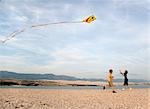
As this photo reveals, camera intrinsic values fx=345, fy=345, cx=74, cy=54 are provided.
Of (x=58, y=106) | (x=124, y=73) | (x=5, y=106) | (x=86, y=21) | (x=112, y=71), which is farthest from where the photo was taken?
(x=124, y=73)

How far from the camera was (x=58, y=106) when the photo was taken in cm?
1638

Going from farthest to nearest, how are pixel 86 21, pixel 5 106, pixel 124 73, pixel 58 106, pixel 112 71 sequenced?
pixel 124 73 < pixel 112 71 < pixel 58 106 < pixel 5 106 < pixel 86 21

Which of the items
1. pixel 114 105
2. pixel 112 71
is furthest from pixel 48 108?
pixel 112 71

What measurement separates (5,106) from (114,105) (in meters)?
5.43

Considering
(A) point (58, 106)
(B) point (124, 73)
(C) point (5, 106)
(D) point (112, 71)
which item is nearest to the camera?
(C) point (5, 106)

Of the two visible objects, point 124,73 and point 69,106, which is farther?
point 124,73

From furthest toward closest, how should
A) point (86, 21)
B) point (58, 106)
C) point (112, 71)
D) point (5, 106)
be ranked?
point (112, 71) < point (58, 106) < point (5, 106) < point (86, 21)

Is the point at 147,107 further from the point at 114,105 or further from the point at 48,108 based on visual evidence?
the point at 48,108

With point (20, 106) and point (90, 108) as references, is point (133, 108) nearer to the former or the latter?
point (90, 108)

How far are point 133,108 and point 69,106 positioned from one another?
119 inches

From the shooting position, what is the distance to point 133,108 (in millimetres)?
16266

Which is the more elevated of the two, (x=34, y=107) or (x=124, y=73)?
(x=124, y=73)

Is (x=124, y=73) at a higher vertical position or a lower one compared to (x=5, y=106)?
higher

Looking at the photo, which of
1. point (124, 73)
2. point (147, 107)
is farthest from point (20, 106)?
point (124, 73)
